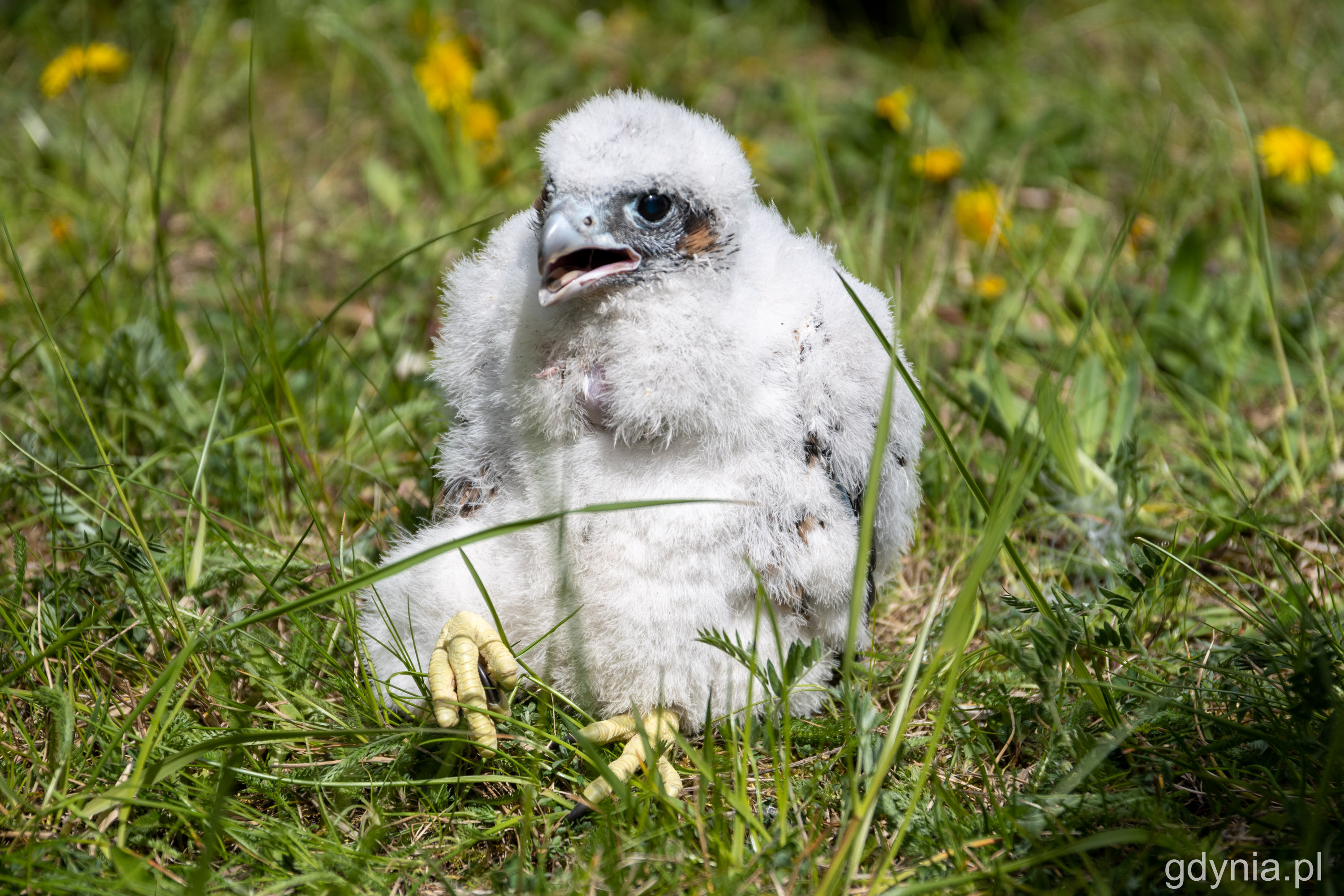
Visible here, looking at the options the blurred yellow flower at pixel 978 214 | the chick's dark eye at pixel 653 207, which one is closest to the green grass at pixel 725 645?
the blurred yellow flower at pixel 978 214

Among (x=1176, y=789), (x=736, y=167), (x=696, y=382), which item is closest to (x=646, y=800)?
(x=696, y=382)

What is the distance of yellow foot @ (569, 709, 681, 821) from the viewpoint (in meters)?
2.15

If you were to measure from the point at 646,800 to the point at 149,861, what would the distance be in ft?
3.19

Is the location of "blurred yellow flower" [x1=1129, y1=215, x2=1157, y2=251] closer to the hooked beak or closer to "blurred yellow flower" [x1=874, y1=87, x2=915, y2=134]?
"blurred yellow flower" [x1=874, y1=87, x2=915, y2=134]

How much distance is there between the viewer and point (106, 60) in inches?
183

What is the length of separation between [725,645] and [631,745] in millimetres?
388

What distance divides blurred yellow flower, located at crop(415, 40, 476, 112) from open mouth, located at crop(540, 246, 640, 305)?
2.73m

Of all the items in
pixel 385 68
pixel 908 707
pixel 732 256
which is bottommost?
pixel 908 707

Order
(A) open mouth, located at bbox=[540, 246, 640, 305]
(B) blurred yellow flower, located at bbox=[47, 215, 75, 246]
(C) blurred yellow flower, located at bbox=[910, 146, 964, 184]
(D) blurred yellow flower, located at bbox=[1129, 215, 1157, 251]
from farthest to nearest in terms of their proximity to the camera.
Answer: (C) blurred yellow flower, located at bbox=[910, 146, 964, 184] < (D) blurred yellow flower, located at bbox=[1129, 215, 1157, 251] < (B) blurred yellow flower, located at bbox=[47, 215, 75, 246] < (A) open mouth, located at bbox=[540, 246, 640, 305]

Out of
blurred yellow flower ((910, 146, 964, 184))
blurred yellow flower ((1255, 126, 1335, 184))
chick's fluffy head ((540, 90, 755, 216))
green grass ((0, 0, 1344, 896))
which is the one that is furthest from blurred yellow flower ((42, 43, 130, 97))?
blurred yellow flower ((1255, 126, 1335, 184))

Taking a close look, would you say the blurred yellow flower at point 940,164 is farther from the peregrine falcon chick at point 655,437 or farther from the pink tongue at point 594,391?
the pink tongue at point 594,391

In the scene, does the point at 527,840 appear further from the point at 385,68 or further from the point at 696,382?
the point at 385,68

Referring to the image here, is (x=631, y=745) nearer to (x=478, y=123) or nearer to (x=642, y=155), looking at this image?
(x=642, y=155)

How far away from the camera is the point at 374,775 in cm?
224
